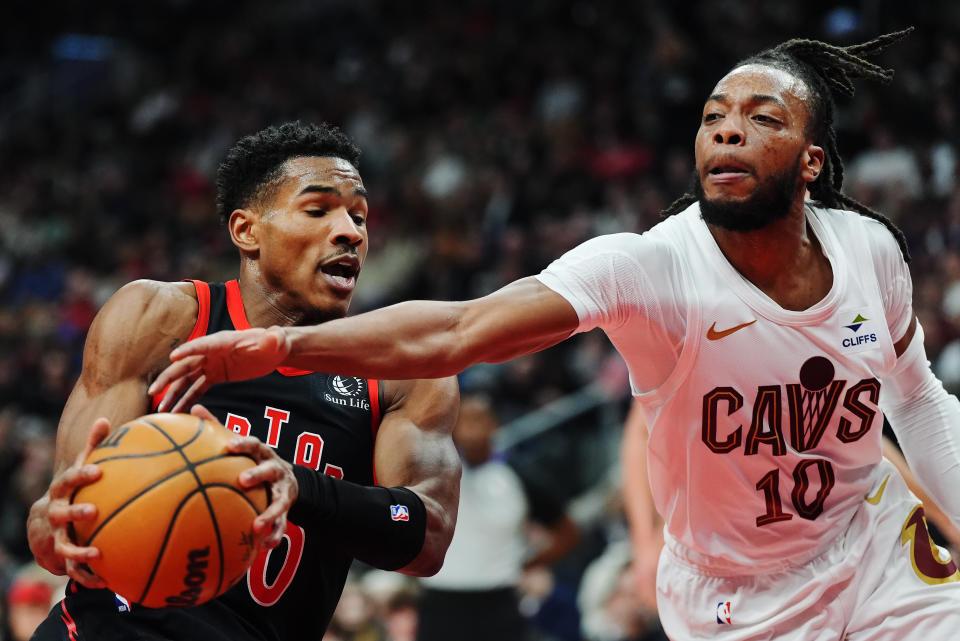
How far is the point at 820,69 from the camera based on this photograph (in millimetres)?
3932

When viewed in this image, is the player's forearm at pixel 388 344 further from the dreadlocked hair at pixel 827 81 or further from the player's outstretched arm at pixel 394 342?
the dreadlocked hair at pixel 827 81

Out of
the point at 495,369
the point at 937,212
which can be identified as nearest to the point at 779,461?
the point at 937,212

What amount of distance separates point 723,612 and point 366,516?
1.15 m

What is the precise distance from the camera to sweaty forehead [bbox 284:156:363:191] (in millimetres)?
3930

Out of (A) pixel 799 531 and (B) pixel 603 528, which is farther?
(B) pixel 603 528

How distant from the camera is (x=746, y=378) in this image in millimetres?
3373

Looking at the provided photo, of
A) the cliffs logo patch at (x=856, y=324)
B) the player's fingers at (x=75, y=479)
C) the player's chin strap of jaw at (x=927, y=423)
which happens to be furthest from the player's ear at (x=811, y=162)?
the player's fingers at (x=75, y=479)

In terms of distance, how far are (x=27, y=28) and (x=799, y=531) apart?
63.4 feet

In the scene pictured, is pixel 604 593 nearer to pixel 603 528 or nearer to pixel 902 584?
pixel 603 528

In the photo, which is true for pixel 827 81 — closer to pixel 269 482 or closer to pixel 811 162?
pixel 811 162

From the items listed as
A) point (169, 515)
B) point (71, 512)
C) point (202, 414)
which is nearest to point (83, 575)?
point (71, 512)

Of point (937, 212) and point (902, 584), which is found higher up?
point (937, 212)

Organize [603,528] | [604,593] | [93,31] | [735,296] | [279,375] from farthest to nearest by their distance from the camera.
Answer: [93,31] → [603,528] → [604,593] → [279,375] → [735,296]

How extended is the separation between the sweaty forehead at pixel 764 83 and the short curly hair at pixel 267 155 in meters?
1.34
